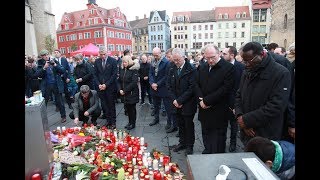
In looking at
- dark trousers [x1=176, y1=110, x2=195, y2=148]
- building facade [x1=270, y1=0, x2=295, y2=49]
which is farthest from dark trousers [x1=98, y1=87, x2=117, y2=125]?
building facade [x1=270, y1=0, x2=295, y2=49]

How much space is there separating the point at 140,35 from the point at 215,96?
2872 inches

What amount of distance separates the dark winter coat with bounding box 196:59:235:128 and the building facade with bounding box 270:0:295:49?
82.2 ft

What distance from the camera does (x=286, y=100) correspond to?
3.22 meters

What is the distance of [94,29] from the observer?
181 feet

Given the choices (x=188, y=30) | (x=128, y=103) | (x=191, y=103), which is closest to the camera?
(x=191, y=103)

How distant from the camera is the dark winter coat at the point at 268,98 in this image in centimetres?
320

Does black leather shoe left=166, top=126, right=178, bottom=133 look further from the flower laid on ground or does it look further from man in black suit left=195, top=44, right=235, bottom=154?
man in black suit left=195, top=44, right=235, bottom=154

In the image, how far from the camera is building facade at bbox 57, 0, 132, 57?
181 ft

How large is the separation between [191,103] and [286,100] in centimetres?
203

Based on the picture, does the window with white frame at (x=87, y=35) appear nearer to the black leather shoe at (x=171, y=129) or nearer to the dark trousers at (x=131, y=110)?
the dark trousers at (x=131, y=110)

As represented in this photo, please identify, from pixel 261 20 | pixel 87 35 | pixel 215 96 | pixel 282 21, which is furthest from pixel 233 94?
pixel 261 20

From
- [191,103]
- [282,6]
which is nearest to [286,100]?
[191,103]
